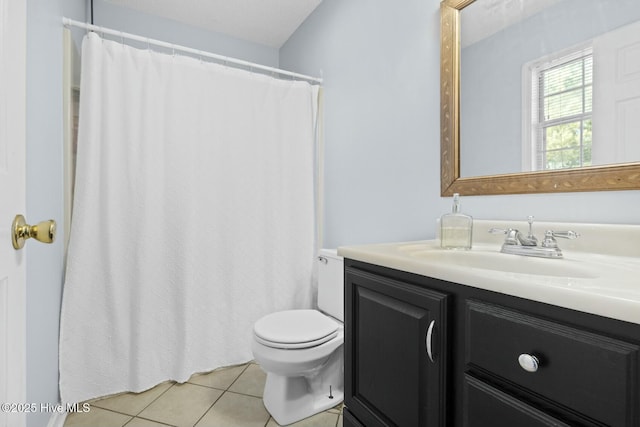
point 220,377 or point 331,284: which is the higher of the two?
point 331,284

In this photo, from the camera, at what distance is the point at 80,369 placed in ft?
5.21

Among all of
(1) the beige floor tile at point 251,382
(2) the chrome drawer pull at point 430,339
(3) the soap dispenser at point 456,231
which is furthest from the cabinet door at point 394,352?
(1) the beige floor tile at point 251,382

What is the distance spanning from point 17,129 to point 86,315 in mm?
1330

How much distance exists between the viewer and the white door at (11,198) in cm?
53

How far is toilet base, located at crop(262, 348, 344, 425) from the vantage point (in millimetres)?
1478

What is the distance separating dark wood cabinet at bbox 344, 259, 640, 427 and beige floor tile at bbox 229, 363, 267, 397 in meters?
0.87

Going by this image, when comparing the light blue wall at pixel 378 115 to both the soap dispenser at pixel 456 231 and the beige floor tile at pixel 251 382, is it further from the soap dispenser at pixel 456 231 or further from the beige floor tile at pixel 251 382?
the beige floor tile at pixel 251 382

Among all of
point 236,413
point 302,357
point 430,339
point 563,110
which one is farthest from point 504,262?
point 236,413

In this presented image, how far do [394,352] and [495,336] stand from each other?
0.30 m

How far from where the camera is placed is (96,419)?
1484 millimetres

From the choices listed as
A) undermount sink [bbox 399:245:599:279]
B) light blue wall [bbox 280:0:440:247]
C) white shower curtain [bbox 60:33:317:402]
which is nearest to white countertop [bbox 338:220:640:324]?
undermount sink [bbox 399:245:599:279]

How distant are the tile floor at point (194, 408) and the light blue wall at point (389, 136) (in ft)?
3.16

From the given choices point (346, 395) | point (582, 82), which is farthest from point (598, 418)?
point (582, 82)

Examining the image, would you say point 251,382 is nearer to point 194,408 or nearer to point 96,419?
point 194,408
